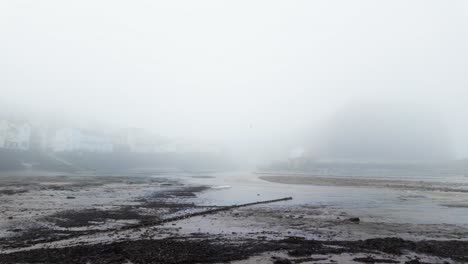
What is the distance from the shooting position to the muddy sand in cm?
1780

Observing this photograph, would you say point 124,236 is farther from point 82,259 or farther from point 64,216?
point 64,216

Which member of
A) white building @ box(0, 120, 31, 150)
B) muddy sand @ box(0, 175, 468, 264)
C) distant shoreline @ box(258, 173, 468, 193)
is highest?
white building @ box(0, 120, 31, 150)

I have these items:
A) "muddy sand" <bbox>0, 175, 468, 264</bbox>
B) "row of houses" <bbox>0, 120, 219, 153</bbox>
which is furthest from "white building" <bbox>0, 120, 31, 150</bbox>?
"muddy sand" <bbox>0, 175, 468, 264</bbox>

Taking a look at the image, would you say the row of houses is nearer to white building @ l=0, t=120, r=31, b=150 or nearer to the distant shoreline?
white building @ l=0, t=120, r=31, b=150

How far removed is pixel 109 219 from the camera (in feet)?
97.7

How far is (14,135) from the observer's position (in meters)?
143

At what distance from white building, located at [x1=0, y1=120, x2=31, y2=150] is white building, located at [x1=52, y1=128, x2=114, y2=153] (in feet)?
60.0

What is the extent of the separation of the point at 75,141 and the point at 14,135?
1489 inches

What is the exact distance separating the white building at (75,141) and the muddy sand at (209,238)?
5754 inches

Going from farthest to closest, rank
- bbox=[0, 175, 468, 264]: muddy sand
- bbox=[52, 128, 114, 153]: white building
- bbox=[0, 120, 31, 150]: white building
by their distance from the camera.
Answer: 1. bbox=[52, 128, 114, 153]: white building
2. bbox=[0, 120, 31, 150]: white building
3. bbox=[0, 175, 468, 264]: muddy sand

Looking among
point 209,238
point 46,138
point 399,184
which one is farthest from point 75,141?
point 209,238

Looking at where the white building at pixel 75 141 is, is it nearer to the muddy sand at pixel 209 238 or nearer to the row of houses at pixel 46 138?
the row of houses at pixel 46 138

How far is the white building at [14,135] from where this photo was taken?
451 ft

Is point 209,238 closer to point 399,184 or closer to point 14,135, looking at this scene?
point 399,184
